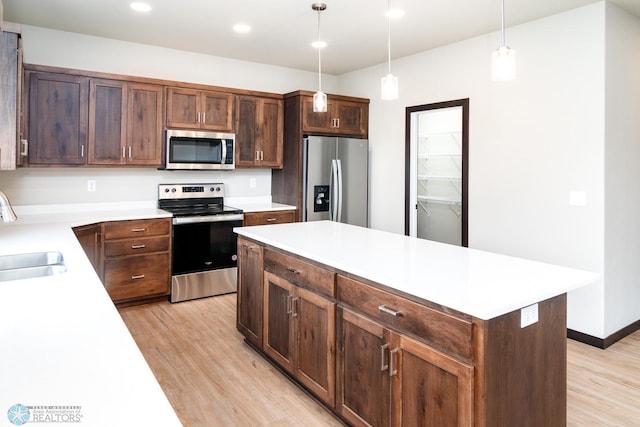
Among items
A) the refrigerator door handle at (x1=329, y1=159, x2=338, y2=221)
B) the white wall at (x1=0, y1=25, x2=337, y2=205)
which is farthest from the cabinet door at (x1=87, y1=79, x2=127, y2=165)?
the refrigerator door handle at (x1=329, y1=159, x2=338, y2=221)

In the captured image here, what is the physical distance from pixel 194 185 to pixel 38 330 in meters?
3.77

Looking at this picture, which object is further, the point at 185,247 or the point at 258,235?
the point at 185,247

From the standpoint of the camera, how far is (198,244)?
170 inches

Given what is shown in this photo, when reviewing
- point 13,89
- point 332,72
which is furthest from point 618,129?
point 13,89

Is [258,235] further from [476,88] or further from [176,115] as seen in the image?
[476,88]

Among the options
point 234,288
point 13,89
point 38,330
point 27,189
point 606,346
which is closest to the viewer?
point 38,330

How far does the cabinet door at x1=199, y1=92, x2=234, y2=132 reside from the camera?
4562 millimetres

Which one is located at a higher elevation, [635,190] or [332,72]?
[332,72]

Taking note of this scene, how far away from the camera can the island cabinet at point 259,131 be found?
15.8 ft

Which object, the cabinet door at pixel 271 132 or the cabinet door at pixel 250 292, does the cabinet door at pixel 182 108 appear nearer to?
the cabinet door at pixel 271 132

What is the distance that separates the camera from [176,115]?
441cm

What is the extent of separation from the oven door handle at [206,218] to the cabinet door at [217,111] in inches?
38.3

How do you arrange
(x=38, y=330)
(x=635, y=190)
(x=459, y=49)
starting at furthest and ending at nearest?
(x=459, y=49) → (x=635, y=190) → (x=38, y=330)

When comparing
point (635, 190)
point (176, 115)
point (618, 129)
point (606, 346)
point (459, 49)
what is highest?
point (459, 49)
